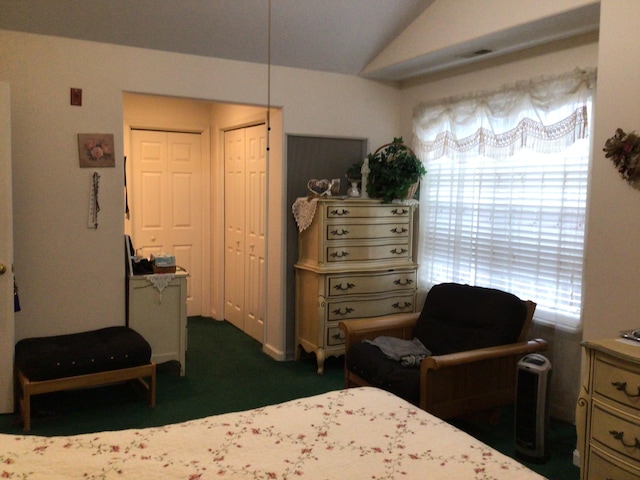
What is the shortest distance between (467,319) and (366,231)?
1.19m

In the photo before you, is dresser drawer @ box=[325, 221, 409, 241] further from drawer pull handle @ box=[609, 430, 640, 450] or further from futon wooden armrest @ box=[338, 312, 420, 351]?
drawer pull handle @ box=[609, 430, 640, 450]


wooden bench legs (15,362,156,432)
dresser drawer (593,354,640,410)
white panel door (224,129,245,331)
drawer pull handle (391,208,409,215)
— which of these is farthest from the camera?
white panel door (224,129,245,331)

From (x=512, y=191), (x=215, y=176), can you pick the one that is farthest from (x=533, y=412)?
(x=215, y=176)

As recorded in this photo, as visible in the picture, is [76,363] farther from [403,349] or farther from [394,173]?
[394,173]

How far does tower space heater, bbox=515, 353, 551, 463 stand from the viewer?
9.89 feet

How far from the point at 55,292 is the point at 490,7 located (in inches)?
135

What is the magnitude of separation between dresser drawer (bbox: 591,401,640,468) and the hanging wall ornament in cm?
109

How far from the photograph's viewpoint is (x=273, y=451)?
1.78 m

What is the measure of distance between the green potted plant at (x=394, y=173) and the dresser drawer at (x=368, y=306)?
2.69 feet

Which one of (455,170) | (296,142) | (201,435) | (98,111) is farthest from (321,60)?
(201,435)

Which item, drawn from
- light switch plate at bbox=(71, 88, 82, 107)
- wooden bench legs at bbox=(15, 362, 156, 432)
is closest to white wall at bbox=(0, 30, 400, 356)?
light switch plate at bbox=(71, 88, 82, 107)

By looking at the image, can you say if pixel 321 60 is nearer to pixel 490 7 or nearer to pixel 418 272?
pixel 490 7

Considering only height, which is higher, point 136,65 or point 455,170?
point 136,65

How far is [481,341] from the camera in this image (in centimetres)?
344
